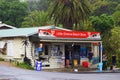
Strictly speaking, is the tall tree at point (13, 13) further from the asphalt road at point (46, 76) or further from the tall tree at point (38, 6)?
the asphalt road at point (46, 76)

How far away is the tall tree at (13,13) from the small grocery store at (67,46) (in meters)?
40.3

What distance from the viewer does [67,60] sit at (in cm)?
3453

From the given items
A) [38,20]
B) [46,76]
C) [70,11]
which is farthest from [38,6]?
[46,76]

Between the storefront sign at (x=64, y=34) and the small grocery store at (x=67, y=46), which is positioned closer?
the storefront sign at (x=64, y=34)

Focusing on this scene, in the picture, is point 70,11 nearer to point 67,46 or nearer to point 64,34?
point 67,46

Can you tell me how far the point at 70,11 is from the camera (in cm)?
4431

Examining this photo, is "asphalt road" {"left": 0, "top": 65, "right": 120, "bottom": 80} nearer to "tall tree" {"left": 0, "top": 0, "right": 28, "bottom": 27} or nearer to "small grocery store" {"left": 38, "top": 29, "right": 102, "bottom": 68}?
"small grocery store" {"left": 38, "top": 29, "right": 102, "bottom": 68}

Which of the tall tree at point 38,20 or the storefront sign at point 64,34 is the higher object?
the tall tree at point 38,20

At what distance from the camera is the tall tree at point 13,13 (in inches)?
2938

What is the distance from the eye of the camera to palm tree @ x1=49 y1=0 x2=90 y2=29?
44.2 meters

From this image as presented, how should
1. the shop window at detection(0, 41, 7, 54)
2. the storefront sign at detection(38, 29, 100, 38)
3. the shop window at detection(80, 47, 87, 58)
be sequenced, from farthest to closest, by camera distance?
the shop window at detection(0, 41, 7, 54), the shop window at detection(80, 47, 87, 58), the storefront sign at detection(38, 29, 100, 38)

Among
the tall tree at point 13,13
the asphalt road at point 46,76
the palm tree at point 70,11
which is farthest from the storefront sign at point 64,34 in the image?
the tall tree at point 13,13

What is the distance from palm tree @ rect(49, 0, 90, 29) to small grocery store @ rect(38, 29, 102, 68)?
8345 millimetres

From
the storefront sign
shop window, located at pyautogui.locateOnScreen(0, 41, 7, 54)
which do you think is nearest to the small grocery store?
the storefront sign
